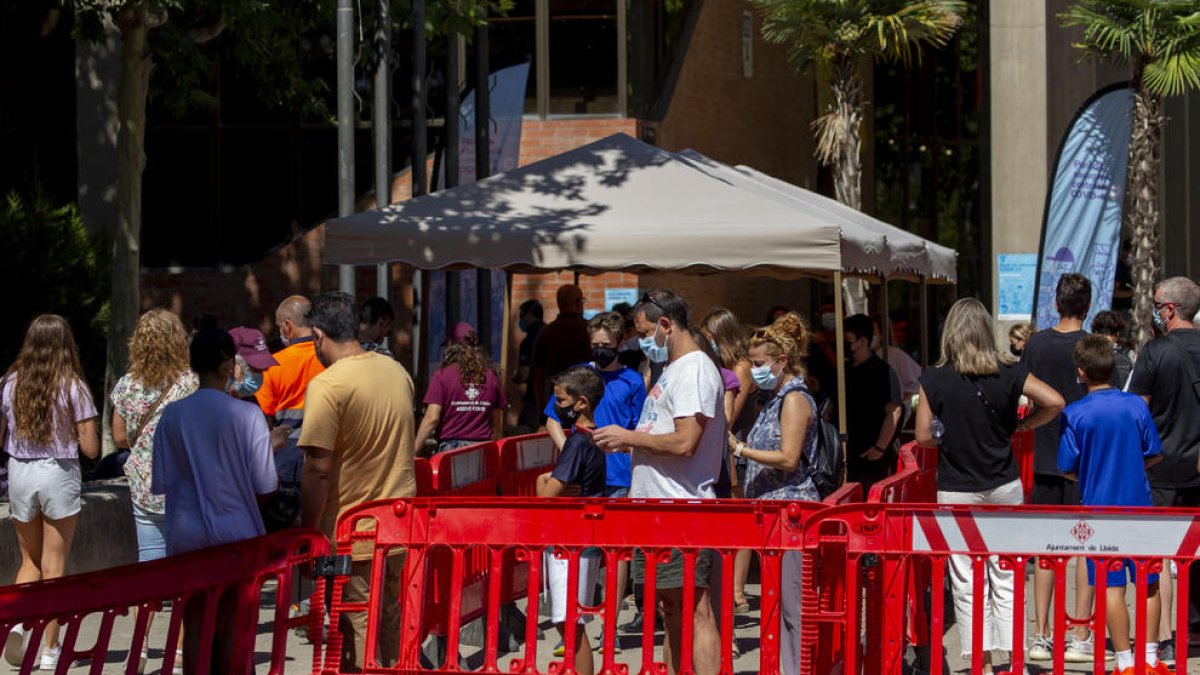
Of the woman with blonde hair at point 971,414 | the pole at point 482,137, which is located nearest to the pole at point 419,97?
the pole at point 482,137

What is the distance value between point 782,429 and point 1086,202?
412 inches

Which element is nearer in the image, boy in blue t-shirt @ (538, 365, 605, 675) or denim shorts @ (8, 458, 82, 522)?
boy in blue t-shirt @ (538, 365, 605, 675)

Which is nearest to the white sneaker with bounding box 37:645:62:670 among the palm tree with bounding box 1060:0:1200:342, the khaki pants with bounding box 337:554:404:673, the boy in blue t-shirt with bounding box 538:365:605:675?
the khaki pants with bounding box 337:554:404:673

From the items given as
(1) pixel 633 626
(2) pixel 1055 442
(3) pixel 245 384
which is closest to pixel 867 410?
(2) pixel 1055 442

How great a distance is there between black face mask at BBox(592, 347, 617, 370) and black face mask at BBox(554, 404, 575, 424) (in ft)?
2.44

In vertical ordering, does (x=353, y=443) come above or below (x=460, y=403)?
above

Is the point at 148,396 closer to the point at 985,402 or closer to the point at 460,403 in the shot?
the point at 460,403

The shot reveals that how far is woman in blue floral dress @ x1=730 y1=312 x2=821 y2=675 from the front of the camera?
8.55m

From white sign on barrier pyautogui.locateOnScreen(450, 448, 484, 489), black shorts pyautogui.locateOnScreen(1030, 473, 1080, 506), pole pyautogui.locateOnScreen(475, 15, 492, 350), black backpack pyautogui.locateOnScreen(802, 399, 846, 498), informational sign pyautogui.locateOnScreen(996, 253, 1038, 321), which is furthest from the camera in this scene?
informational sign pyautogui.locateOnScreen(996, 253, 1038, 321)

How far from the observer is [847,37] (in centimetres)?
2264

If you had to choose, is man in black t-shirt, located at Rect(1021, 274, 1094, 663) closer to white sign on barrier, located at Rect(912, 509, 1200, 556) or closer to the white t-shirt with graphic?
the white t-shirt with graphic

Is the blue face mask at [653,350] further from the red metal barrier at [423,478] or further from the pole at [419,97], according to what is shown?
the pole at [419,97]

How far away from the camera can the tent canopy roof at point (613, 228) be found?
11.9 meters

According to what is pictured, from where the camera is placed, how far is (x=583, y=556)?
320 inches
